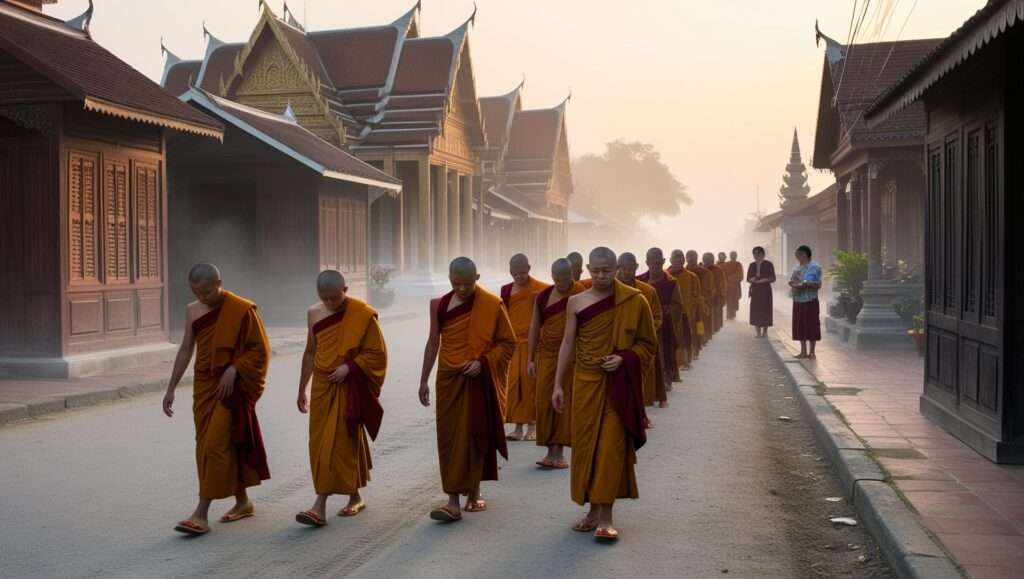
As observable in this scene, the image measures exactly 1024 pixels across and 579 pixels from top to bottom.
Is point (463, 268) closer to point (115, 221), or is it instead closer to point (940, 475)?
point (940, 475)

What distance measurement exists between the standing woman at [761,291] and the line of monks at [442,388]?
Answer: 1413 cm

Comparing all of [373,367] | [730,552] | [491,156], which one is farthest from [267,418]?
[491,156]

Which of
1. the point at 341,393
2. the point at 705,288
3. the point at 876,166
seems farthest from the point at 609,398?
the point at 876,166

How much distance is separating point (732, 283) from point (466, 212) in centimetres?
1359

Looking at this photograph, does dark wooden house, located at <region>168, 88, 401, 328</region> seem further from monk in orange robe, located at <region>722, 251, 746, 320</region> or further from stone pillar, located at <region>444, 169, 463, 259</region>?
stone pillar, located at <region>444, 169, 463, 259</region>

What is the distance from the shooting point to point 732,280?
1056 inches

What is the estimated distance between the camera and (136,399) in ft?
39.1

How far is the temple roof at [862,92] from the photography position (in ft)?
58.4

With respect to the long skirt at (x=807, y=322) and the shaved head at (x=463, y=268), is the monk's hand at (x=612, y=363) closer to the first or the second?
the shaved head at (x=463, y=268)

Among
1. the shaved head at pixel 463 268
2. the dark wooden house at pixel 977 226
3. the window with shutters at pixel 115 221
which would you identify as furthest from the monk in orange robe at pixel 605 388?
the window with shutters at pixel 115 221

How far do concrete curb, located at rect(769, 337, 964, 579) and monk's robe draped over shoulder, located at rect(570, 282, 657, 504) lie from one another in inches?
54.2

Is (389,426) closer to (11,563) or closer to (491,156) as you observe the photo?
(11,563)

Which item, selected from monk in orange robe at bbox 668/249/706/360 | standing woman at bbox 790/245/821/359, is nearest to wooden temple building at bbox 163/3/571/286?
monk in orange robe at bbox 668/249/706/360

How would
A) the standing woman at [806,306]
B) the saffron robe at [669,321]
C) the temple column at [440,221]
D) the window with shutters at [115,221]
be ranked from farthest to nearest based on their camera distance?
the temple column at [440,221] < the standing woman at [806,306] < the window with shutters at [115,221] < the saffron robe at [669,321]
